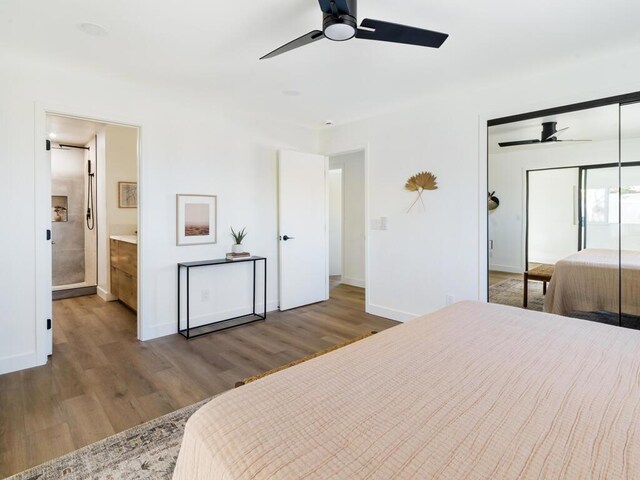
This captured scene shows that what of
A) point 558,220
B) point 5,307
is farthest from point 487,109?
point 5,307

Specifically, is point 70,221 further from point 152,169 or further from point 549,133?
point 549,133

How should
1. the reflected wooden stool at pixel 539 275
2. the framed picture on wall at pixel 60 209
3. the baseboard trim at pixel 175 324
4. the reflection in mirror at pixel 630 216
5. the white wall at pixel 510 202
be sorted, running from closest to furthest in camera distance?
the reflection in mirror at pixel 630 216, the reflected wooden stool at pixel 539 275, the white wall at pixel 510 202, the baseboard trim at pixel 175 324, the framed picture on wall at pixel 60 209

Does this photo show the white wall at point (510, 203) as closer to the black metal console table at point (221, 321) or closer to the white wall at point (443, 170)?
the white wall at point (443, 170)

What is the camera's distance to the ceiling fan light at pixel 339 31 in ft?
5.78

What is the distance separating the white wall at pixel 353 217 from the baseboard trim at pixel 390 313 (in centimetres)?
169

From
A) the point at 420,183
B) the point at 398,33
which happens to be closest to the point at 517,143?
the point at 420,183

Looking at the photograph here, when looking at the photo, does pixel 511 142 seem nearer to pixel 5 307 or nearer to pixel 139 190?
pixel 139 190

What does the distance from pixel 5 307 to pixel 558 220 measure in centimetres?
466

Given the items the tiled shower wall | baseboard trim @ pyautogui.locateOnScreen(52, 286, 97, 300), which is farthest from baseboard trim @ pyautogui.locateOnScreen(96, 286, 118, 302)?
the tiled shower wall

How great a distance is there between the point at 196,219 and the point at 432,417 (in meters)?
3.36

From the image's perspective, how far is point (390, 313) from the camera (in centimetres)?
410

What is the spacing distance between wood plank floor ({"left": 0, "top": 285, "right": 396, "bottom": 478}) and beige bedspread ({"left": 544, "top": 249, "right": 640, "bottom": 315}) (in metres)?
1.67

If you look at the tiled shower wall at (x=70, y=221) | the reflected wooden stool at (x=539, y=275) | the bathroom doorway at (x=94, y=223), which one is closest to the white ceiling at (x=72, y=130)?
the bathroom doorway at (x=94, y=223)

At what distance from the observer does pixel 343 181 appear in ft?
20.5
